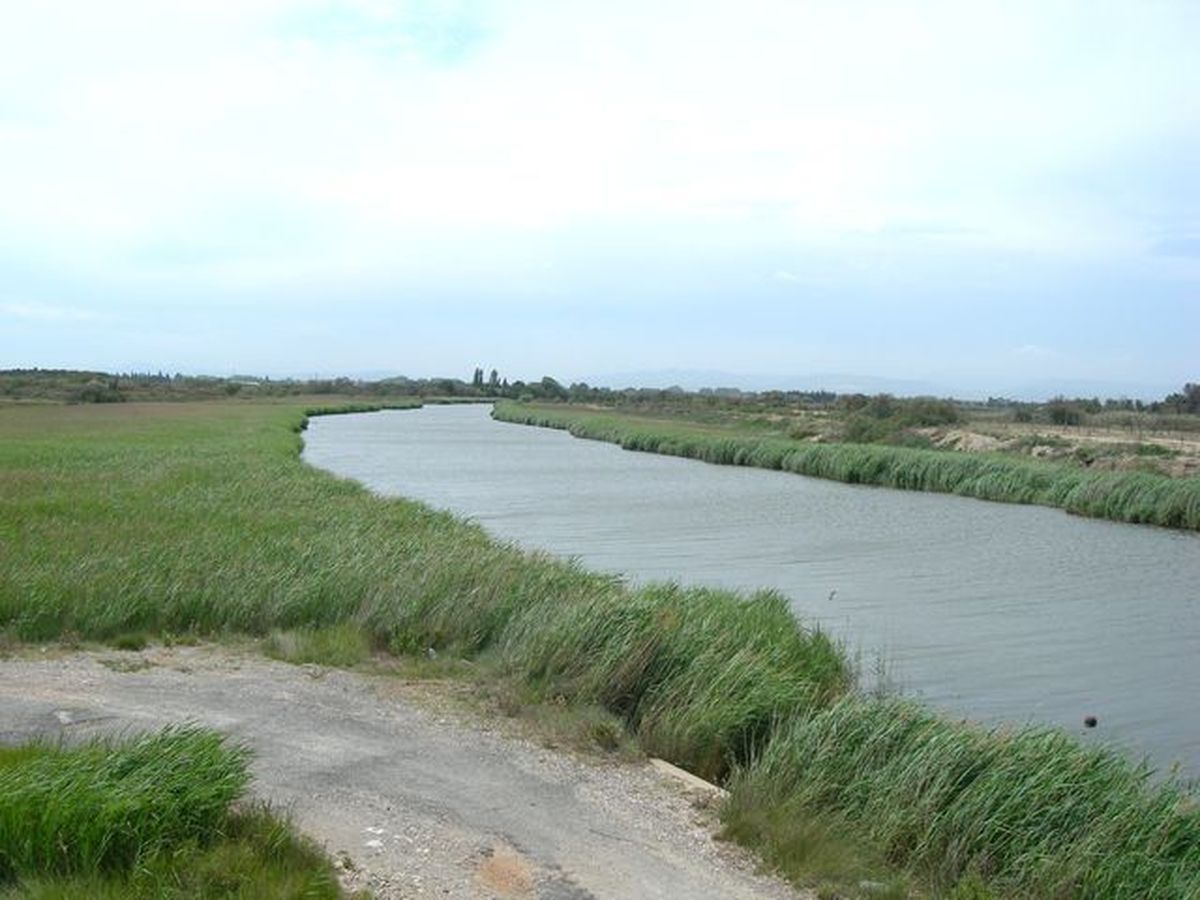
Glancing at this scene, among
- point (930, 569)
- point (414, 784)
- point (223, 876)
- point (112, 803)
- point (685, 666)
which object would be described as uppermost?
point (112, 803)

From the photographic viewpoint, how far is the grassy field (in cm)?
595

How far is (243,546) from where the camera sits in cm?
1631

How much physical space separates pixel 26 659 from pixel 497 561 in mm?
5854

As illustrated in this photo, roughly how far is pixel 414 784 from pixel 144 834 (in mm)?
2091

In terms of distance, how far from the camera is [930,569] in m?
24.3

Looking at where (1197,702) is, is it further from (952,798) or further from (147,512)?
(147,512)

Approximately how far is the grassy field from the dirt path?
450 millimetres

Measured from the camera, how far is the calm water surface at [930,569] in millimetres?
14447

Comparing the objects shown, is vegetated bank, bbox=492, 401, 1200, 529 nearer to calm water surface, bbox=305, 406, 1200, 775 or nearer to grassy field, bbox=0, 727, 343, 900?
calm water surface, bbox=305, 406, 1200, 775

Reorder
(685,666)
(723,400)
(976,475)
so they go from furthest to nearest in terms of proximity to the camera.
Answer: (723,400) < (976,475) < (685,666)

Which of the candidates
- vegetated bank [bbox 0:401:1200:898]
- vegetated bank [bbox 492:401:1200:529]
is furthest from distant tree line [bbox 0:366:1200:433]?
vegetated bank [bbox 0:401:1200:898]

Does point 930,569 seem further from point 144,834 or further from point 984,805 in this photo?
point 144,834

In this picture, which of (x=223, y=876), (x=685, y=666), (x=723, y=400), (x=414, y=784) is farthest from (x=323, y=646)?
(x=723, y=400)

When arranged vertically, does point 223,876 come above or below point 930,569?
above
